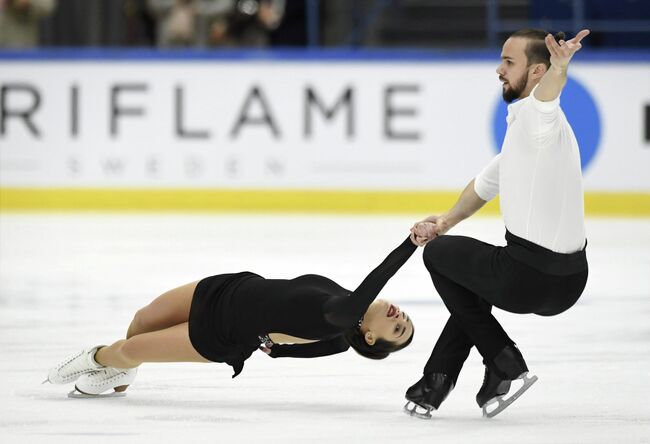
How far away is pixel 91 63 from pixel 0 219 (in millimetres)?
1596

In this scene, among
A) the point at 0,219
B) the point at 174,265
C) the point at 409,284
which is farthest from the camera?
the point at 0,219

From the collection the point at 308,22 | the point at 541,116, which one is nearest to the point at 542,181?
the point at 541,116

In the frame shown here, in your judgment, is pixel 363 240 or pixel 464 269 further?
pixel 363 240

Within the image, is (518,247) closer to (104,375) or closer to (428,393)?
(428,393)

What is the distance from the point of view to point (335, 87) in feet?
35.8

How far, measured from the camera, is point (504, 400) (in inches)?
146

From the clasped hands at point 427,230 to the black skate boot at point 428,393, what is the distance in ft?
1.29

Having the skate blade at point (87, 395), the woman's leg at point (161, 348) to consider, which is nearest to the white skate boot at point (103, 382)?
the skate blade at point (87, 395)

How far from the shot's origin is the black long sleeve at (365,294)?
11.5ft

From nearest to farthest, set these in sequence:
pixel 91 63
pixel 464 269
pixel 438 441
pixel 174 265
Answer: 1. pixel 438 441
2. pixel 464 269
3. pixel 174 265
4. pixel 91 63

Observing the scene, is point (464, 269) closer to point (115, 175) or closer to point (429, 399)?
point (429, 399)

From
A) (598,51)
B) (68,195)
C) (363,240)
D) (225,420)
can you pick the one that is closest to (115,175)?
(68,195)

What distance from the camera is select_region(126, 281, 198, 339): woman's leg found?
400 cm

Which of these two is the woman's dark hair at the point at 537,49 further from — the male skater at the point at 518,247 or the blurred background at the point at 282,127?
the blurred background at the point at 282,127
